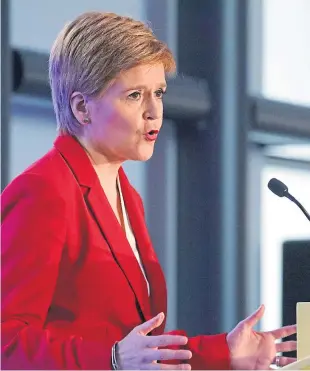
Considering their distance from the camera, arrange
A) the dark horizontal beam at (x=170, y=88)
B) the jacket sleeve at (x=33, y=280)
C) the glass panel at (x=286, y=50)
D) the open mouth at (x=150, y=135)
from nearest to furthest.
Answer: the jacket sleeve at (x=33, y=280) → the open mouth at (x=150, y=135) → the dark horizontal beam at (x=170, y=88) → the glass panel at (x=286, y=50)

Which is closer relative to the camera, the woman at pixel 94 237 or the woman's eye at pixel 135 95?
the woman at pixel 94 237

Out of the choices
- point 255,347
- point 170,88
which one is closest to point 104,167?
point 255,347

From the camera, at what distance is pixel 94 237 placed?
1.82 meters

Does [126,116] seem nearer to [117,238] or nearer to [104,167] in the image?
[104,167]

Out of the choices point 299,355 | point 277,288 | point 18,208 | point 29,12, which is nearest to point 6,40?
point 29,12

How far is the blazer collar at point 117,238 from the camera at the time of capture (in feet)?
6.06

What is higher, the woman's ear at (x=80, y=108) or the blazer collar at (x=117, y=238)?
the woman's ear at (x=80, y=108)

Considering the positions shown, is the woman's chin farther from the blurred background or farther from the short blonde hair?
the blurred background

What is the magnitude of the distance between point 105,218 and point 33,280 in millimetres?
204

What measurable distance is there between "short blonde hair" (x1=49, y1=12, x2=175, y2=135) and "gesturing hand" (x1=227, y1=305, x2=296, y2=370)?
49 cm

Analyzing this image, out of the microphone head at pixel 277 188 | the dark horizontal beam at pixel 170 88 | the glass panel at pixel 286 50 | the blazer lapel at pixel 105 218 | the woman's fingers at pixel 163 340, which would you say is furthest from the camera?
the glass panel at pixel 286 50

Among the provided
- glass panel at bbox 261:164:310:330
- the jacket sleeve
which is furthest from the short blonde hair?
glass panel at bbox 261:164:310:330

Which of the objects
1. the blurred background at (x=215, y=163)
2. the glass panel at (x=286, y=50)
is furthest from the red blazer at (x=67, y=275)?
the glass panel at (x=286, y=50)

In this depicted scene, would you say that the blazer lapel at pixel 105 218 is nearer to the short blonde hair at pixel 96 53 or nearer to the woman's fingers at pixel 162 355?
the short blonde hair at pixel 96 53
